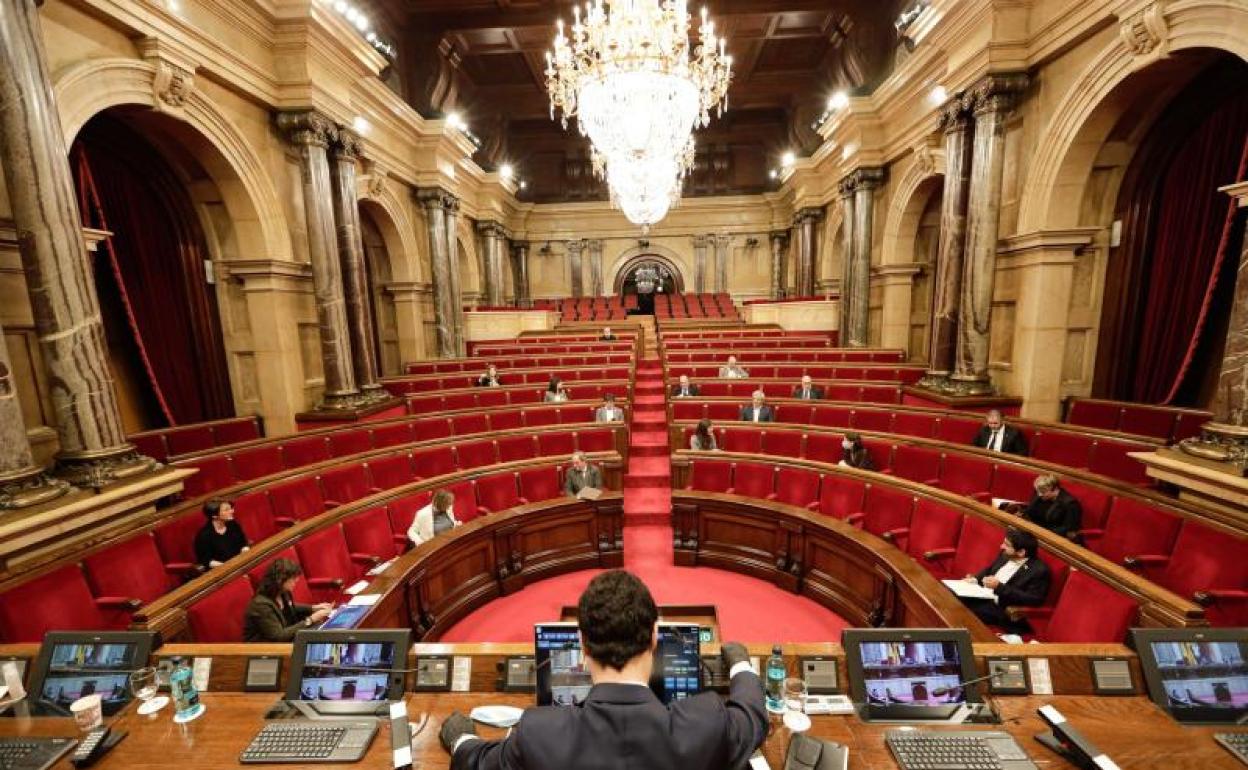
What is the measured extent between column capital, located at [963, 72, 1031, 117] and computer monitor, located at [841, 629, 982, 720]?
6773 millimetres

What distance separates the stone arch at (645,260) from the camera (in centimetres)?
2100

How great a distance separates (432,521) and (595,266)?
17890mm

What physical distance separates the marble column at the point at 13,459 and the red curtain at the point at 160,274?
3.13m

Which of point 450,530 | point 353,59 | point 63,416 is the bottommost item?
point 450,530

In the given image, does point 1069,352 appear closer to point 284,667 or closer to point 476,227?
point 284,667

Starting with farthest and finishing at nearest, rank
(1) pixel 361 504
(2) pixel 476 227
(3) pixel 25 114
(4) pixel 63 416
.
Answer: (2) pixel 476 227, (1) pixel 361 504, (4) pixel 63 416, (3) pixel 25 114

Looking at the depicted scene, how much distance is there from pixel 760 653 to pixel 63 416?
4.89 metres

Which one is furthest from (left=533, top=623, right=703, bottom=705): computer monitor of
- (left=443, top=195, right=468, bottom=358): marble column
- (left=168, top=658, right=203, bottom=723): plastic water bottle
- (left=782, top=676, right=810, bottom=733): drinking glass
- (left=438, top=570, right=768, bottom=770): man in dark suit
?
(left=443, top=195, right=468, bottom=358): marble column

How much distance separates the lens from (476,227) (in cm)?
1616

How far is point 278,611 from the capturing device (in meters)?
2.71

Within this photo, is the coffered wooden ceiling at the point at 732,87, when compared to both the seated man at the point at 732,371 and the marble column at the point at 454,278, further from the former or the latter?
the seated man at the point at 732,371

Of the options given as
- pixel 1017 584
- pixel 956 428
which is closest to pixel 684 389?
pixel 956 428

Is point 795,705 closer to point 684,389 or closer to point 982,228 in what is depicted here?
point 684,389

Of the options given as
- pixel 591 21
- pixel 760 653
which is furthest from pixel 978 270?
pixel 760 653
